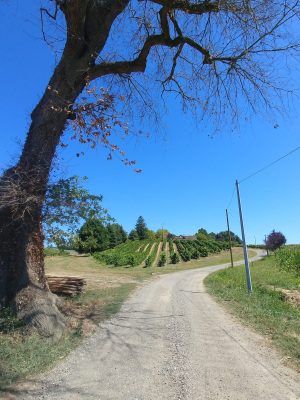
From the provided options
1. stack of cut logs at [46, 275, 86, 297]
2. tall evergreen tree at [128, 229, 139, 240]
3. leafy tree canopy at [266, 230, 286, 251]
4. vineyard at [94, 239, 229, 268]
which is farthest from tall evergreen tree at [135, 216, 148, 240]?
stack of cut logs at [46, 275, 86, 297]

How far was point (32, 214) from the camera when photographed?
896 cm

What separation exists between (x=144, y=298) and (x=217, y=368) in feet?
31.2

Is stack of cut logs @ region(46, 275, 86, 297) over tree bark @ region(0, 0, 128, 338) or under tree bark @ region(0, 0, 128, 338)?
under

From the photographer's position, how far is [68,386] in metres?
5.47

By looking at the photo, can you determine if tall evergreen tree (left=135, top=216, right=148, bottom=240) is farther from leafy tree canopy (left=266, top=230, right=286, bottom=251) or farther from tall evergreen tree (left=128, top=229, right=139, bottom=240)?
leafy tree canopy (left=266, top=230, right=286, bottom=251)

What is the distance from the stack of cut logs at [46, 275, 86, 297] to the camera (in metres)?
13.6

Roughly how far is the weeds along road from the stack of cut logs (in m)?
4.12

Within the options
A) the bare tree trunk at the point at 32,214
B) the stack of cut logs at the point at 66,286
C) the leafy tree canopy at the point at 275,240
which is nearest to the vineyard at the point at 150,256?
the leafy tree canopy at the point at 275,240

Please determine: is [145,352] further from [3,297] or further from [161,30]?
[161,30]

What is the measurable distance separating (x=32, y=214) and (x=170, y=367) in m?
4.60

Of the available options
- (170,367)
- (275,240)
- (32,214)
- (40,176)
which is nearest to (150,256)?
(275,240)

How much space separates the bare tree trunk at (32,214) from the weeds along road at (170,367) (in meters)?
1.41

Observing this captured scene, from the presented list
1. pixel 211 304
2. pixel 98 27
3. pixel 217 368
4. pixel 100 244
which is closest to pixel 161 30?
pixel 98 27

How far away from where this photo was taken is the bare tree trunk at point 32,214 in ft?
27.4
